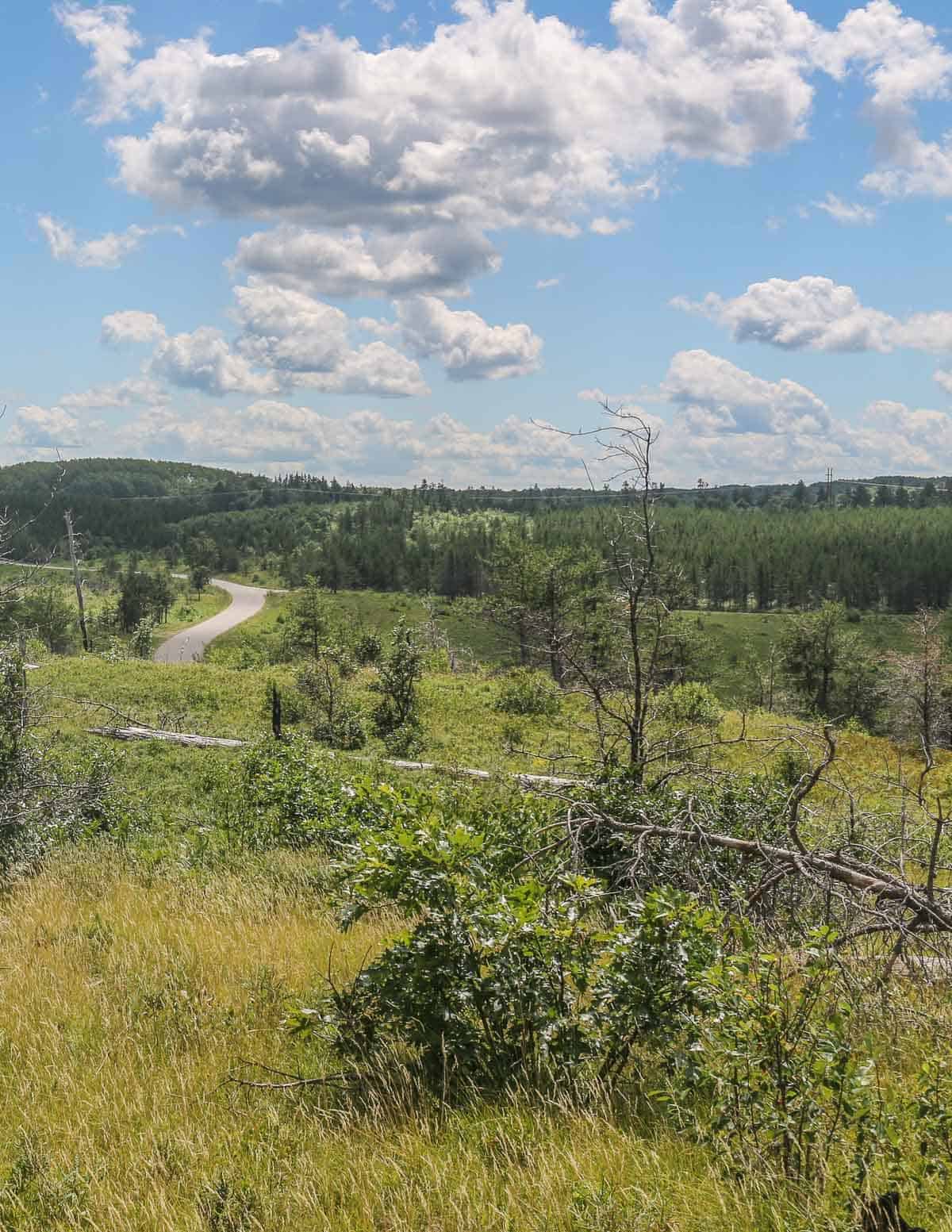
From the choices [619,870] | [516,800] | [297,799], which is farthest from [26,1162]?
[297,799]

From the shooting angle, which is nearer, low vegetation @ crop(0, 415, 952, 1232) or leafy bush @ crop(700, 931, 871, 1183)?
leafy bush @ crop(700, 931, 871, 1183)

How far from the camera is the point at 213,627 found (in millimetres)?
91438

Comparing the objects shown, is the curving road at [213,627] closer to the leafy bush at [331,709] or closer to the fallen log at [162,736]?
the leafy bush at [331,709]

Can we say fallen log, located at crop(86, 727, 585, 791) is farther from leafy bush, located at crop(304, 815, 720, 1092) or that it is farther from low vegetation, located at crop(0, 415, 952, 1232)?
leafy bush, located at crop(304, 815, 720, 1092)

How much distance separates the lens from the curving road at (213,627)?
229 ft

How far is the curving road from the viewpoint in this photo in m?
69.9

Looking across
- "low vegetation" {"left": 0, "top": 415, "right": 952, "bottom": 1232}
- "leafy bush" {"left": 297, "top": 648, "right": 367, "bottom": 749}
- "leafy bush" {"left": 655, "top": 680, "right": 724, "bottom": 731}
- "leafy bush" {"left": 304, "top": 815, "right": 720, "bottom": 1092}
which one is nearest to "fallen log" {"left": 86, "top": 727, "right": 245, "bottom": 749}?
"leafy bush" {"left": 297, "top": 648, "right": 367, "bottom": 749}

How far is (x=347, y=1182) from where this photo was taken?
3316 mm

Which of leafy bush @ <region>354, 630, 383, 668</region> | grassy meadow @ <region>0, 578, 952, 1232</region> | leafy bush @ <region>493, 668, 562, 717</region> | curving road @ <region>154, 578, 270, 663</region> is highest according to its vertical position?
grassy meadow @ <region>0, 578, 952, 1232</region>

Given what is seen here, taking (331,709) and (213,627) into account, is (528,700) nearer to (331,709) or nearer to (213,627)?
(331,709)

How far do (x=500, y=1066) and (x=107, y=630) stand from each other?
7564 cm

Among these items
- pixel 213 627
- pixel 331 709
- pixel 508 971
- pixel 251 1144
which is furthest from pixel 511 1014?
pixel 213 627

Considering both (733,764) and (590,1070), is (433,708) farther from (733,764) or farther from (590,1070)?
(590,1070)

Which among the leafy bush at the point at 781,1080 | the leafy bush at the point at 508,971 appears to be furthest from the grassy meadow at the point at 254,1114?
the leafy bush at the point at 508,971
